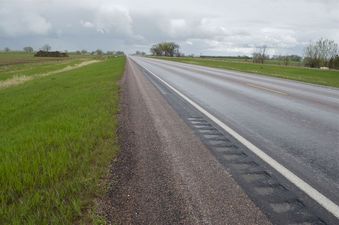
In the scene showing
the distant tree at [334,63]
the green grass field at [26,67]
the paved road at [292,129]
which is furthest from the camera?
the distant tree at [334,63]

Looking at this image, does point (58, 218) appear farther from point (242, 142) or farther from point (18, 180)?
point (242, 142)

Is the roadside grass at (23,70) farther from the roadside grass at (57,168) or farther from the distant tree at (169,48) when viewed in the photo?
the distant tree at (169,48)

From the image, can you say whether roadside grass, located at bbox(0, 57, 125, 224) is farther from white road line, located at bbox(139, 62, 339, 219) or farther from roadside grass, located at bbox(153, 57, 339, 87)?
roadside grass, located at bbox(153, 57, 339, 87)

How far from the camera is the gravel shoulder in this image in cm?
327

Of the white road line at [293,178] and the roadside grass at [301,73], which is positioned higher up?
the roadside grass at [301,73]

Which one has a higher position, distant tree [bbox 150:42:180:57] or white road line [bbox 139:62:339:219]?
distant tree [bbox 150:42:180:57]

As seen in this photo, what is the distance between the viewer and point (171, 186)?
4012mm

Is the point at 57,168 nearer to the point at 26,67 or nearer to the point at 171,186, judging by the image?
the point at 171,186

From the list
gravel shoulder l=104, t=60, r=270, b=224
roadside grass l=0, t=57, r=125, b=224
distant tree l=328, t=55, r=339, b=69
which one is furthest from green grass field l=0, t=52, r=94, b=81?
distant tree l=328, t=55, r=339, b=69

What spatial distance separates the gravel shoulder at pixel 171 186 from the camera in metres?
3.27

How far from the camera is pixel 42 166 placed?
4.50 m

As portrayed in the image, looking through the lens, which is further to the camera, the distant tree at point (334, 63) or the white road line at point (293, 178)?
the distant tree at point (334, 63)

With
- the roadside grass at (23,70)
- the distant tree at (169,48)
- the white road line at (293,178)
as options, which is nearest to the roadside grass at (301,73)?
the white road line at (293,178)

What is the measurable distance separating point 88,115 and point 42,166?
156 inches
